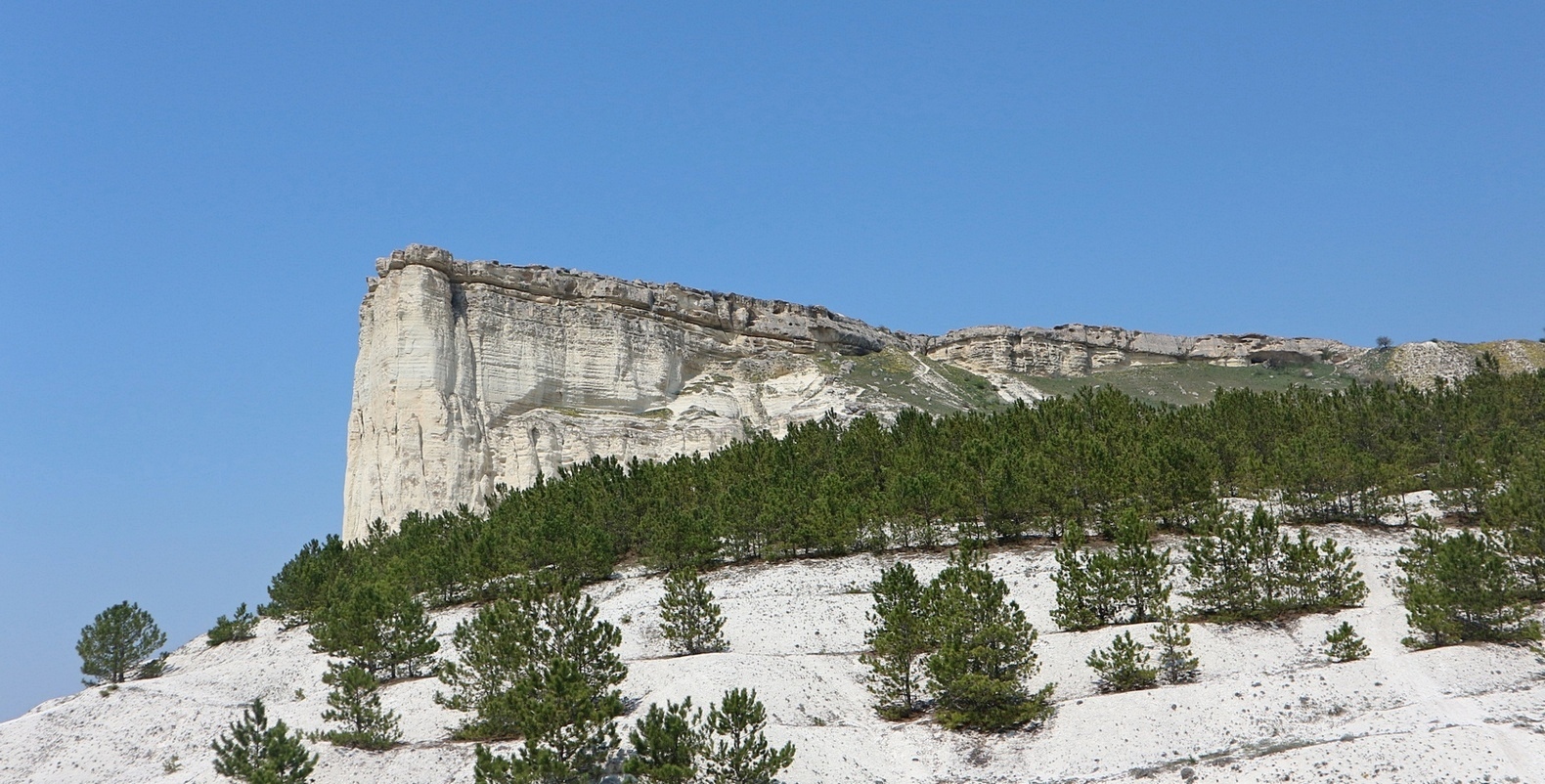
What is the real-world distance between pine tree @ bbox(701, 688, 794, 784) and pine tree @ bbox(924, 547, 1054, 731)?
15.9 feet

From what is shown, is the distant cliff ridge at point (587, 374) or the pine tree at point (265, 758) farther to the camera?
the distant cliff ridge at point (587, 374)

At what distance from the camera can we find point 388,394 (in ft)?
243

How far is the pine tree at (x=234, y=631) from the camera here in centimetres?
4956

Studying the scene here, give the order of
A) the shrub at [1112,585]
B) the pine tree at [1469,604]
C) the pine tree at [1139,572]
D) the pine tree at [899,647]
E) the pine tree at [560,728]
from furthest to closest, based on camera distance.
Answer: the shrub at [1112,585]
the pine tree at [1139,572]
the pine tree at [899,647]
the pine tree at [1469,604]
the pine tree at [560,728]

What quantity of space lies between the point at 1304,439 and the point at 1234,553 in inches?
548

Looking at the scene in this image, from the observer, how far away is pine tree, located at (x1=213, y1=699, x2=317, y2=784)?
84.0 feet

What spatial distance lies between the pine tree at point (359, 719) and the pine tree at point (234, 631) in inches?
866

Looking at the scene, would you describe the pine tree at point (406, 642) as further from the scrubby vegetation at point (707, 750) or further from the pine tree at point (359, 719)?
the scrubby vegetation at point (707, 750)

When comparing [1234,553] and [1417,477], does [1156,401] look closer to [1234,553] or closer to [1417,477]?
[1417,477]

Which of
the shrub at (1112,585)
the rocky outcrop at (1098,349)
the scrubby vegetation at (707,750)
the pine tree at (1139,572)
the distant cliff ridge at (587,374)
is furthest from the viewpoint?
the rocky outcrop at (1098,349)

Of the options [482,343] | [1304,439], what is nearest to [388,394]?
[482,343]

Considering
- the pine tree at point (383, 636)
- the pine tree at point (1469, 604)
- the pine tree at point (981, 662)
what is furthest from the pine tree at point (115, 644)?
the pine tree at point (1469, 604)

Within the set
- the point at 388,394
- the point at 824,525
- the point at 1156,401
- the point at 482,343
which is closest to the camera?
the point at 824,525

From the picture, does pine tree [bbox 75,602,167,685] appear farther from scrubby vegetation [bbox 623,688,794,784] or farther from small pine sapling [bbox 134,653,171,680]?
scrubby vegetation [bbox 623,688,794,784]
